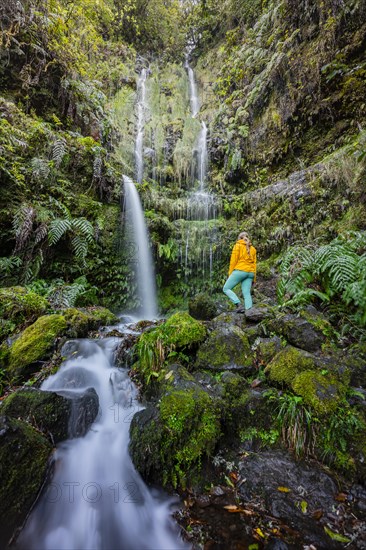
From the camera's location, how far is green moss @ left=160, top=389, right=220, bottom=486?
2365mm

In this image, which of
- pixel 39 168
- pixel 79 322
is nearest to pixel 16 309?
pixel 79 322

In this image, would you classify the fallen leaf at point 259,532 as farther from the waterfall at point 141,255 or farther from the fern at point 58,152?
the fern at point 58,152

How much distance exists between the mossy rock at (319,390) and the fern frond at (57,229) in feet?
19.0

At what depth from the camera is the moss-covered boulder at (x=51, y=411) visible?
266 centimetres

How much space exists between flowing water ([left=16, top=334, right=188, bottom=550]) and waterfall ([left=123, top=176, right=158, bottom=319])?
16.5 ft

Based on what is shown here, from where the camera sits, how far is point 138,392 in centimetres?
344

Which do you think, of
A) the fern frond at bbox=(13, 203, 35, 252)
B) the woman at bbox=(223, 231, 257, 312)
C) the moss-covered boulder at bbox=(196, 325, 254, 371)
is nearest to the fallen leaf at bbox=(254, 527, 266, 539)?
the moss-covered boulder at bbox=(196, 325, 254, 371)

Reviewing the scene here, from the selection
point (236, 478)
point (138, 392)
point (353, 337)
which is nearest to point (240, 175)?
point (353, 337)

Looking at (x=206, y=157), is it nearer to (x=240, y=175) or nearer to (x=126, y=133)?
(x=240, y=175)

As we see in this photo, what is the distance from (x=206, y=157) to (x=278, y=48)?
14.7 ft

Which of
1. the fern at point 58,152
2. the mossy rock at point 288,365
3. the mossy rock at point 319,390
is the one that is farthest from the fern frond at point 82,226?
the mossy rock at point 319,390

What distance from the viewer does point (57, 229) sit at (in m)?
6.25

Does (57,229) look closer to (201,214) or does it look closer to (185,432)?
(201,214)

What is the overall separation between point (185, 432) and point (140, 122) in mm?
15190
